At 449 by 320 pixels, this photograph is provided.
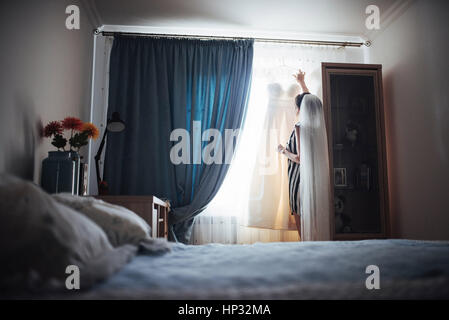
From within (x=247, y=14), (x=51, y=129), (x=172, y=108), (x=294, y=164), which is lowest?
(x=294, y=164)

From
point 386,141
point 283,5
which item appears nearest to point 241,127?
point 283,5

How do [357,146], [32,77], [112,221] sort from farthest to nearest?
[357,146], [32,77], [112,221]

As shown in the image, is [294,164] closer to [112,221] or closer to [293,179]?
[293,179]

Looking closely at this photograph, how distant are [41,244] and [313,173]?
9.00 feet

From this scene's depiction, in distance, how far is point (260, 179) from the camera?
3.64m

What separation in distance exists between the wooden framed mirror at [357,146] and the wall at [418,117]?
0.49 feet

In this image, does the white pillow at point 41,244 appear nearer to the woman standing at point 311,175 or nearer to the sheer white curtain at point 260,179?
the woman standing at point 311,175

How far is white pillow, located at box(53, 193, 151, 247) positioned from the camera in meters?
1.29

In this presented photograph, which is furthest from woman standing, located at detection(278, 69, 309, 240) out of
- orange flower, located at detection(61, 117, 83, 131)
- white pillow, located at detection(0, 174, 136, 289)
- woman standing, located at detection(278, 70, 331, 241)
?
white pillow, located at detection(0, 174, 136, 289)

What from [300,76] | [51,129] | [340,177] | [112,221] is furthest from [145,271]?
[300,76]

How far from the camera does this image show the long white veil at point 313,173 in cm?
324

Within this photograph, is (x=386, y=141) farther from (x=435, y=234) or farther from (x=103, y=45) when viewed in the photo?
(x=103, y=45)

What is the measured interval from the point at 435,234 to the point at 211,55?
105 inches

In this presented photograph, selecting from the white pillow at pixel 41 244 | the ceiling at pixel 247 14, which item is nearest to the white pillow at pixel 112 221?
the white pillow at pixel 41 244
